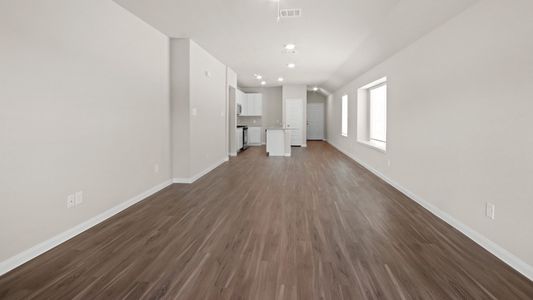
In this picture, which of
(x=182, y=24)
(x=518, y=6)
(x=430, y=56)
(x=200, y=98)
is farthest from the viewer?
(x=200, y=98)

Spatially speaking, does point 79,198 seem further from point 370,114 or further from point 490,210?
point 370,114

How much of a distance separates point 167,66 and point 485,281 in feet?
15.6

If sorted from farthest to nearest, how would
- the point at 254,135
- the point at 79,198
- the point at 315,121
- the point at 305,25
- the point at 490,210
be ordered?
1. the point at 315,121
2. the point at 254,135
3. the point at 305,25
4. the point at 79,198
5. the point at 490,210

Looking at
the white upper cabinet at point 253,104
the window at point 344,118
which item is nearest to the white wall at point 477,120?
the window at point 344,118

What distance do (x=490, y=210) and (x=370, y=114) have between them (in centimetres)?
512

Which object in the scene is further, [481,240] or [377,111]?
[377,111]

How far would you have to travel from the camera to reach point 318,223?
3.12 meters

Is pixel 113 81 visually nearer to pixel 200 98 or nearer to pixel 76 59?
pixel 76 59

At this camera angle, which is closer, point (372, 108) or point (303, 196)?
point (303, 196)

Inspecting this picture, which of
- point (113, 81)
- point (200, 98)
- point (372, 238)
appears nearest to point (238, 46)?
point (200, 98)

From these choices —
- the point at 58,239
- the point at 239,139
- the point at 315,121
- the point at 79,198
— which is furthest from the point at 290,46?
the point at 315,121

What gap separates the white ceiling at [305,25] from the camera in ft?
11.2

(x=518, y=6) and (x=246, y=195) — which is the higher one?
(x=518, y=6)

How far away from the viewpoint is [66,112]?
2.62m
